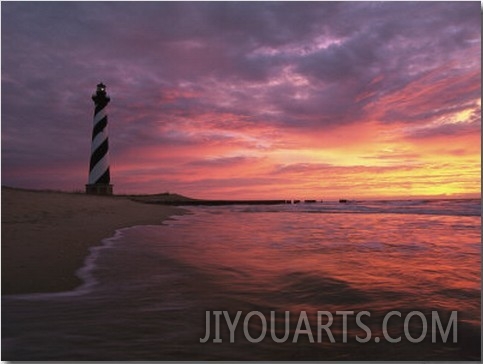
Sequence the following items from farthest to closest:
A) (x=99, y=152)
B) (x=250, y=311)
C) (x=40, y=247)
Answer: (x=99, y=152), (x=40, y=247), (x=250, y=311)

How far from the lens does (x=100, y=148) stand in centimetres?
3381

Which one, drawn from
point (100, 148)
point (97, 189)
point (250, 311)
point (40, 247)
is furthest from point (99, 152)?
point (250, 311)

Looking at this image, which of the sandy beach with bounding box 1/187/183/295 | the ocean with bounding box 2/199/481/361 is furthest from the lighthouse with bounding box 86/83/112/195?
the ocean with bounding box 2/199/481/361

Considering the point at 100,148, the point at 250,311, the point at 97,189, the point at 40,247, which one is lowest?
the point at 250,311

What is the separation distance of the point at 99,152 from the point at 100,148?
0.37 meters

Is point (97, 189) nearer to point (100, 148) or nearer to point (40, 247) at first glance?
point (100, 148)

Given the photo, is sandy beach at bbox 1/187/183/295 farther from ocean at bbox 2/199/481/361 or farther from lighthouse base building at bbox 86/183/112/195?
lighthouse base building at bbox 86/183/112/195

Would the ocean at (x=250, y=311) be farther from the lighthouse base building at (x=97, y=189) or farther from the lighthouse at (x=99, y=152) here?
the lighthouse at (x=99, y=152)

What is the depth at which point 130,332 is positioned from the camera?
3.47 meters

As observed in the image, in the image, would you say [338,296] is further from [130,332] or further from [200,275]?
[130,332]

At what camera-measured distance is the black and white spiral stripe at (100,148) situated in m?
33.8

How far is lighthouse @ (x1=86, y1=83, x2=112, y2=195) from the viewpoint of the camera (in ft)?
111

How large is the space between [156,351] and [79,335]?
2.62ft

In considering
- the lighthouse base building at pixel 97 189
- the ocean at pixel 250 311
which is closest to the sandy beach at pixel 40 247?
the ocean at pixel 250 311
